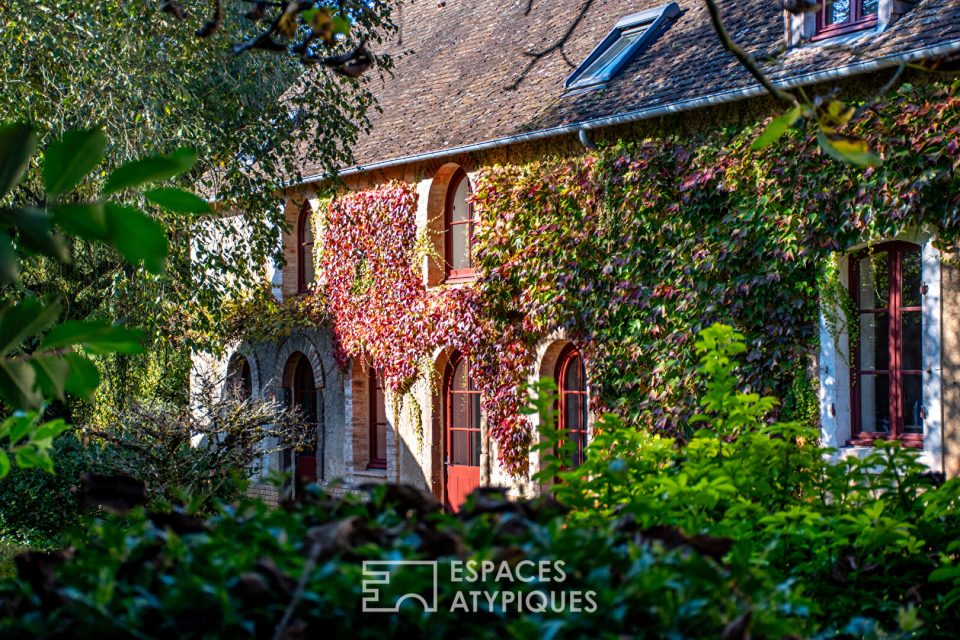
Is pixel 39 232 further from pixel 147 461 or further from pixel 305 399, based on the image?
pixel 305 399

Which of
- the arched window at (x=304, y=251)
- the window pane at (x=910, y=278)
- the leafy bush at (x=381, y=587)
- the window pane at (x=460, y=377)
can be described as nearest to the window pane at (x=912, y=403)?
the window pane at (x=910, y=278)

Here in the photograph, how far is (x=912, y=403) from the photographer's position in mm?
10070

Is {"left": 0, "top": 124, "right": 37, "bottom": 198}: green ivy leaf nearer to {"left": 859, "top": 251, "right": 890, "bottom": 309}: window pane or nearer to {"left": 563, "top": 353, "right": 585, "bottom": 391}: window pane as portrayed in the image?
{"left": 859, "top": 251, "right": 890, "bottom": 309}: window pane

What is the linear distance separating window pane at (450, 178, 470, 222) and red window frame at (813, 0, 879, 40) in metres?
5.64

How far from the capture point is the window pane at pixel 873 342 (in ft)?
33.9

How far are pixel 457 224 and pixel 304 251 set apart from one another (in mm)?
4096

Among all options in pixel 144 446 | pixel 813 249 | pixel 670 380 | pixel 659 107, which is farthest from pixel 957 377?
pixel 144 446

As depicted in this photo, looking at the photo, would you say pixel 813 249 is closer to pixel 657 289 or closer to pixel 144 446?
pixel 657 289

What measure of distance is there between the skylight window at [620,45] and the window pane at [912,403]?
483 cm

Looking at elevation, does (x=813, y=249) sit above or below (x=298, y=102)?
below

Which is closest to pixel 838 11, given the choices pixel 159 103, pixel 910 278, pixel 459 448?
pixel 910 278

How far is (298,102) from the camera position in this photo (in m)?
13.8

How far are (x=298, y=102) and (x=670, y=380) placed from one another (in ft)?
18.7

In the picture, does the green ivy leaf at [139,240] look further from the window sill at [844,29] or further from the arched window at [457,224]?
the arched window at [457,224]
